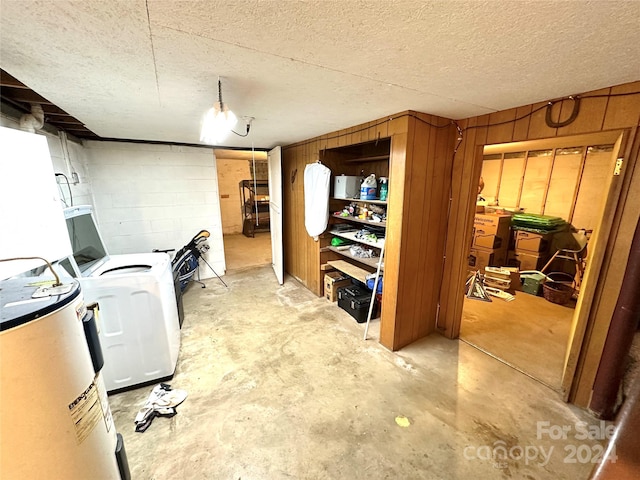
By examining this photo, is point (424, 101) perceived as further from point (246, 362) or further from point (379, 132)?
point (246, 362)

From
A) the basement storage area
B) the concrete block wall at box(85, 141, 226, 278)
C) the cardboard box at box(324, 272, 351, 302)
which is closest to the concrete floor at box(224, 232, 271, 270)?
the concrete block wall at box(85, 141, 226, 278)

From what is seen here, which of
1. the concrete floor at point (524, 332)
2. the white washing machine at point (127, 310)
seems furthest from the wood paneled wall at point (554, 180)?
the white washing machine at point (127, 310)

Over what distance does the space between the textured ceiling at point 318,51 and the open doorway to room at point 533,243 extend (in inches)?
80.6

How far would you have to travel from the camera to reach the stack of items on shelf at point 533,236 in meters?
3.80

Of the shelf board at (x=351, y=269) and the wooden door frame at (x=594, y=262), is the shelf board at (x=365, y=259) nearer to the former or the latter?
the shelf board at (x=351, y=269)

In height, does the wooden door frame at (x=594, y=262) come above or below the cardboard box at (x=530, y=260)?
above

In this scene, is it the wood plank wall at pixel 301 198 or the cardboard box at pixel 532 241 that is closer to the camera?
the wood plank wall at pixel 301 198

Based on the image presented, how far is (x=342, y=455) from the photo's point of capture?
59.8 inches

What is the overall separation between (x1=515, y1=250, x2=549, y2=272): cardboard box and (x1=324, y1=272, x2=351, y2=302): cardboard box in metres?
2.92

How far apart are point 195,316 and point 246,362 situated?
1.16m

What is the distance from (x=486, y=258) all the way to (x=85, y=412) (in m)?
4.82

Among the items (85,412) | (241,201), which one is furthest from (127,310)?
(241,201)

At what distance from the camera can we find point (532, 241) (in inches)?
155

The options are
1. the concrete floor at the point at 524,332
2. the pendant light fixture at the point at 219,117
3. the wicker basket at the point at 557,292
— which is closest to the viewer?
the pendant light fixture at the point at 219,117
